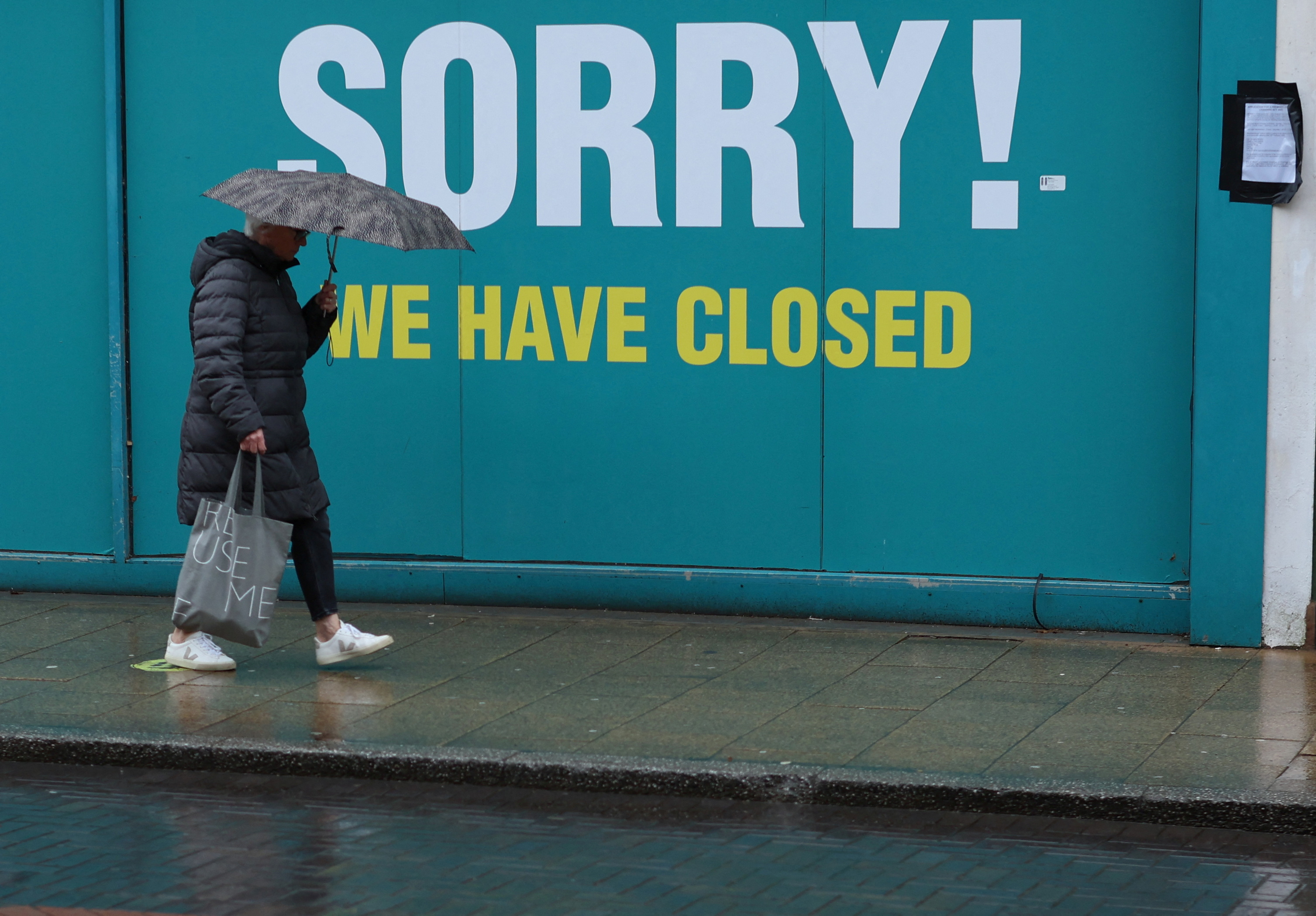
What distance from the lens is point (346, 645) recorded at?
7125mm

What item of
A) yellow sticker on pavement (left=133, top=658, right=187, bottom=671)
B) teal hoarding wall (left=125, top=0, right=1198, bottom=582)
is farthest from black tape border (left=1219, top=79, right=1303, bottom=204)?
yellow sticker on pavement (left=133, top=658, right=187, bottom=671)

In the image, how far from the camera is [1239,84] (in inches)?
286

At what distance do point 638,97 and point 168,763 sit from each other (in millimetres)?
3753

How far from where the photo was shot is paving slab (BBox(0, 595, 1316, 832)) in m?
5.59

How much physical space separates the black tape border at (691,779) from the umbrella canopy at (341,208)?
1809 mm

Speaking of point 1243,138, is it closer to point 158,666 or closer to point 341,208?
point 341,208

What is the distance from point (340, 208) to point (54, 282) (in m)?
2.98

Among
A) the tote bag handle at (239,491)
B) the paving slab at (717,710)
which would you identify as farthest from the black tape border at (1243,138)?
the tote bag handle at (239,491)

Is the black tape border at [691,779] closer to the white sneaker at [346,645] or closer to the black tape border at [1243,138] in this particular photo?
the white sneaker at [346,645]

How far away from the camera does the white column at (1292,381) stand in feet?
23.8

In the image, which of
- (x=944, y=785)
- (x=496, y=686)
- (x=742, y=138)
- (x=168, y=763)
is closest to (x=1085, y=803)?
(x=944, y=785)

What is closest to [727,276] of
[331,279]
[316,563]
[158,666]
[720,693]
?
[331,279]

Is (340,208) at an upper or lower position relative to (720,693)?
upper

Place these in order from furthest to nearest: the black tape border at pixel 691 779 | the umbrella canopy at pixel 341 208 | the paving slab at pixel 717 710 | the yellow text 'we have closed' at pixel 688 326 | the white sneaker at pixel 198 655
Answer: the yellow text 'we have closed' at pixel 688 326 → the white sneaker at pixel 198 655 → the umbrella canopy at pixel 341 208 → the paving slab at pixel 717 710 → the black tape border at pixel 691 779
